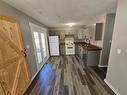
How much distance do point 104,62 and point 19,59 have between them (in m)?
3.56

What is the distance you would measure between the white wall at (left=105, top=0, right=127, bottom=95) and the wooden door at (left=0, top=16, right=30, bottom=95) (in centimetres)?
260

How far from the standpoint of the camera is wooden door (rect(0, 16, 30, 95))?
60.4 inches

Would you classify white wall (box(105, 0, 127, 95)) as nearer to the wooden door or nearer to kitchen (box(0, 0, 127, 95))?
kitchen (box(0, 0, 127, 95))

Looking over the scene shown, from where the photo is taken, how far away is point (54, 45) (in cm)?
596

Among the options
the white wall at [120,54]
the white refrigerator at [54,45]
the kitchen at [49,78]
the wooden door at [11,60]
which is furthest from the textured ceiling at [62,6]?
the white refrigerator at [54,45]

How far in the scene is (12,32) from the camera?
1.89 metres

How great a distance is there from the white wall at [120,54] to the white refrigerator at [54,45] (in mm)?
4304

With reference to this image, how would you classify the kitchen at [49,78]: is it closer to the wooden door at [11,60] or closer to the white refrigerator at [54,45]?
the wooden door at [11,60]

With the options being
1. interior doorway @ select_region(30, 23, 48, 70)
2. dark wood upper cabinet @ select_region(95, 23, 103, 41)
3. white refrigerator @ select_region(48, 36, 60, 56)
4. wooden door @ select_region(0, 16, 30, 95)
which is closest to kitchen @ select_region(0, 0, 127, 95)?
wooden door @ select_region(0, 16, 30, 95)

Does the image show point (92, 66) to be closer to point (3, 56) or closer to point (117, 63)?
point (117, 63)

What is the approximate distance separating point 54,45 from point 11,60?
425 cm

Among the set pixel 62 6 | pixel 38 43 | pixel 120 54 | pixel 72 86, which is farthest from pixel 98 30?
pixel 38 43

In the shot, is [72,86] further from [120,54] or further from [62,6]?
[62,6]

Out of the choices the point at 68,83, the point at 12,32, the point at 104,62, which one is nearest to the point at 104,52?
the point at 104,62
